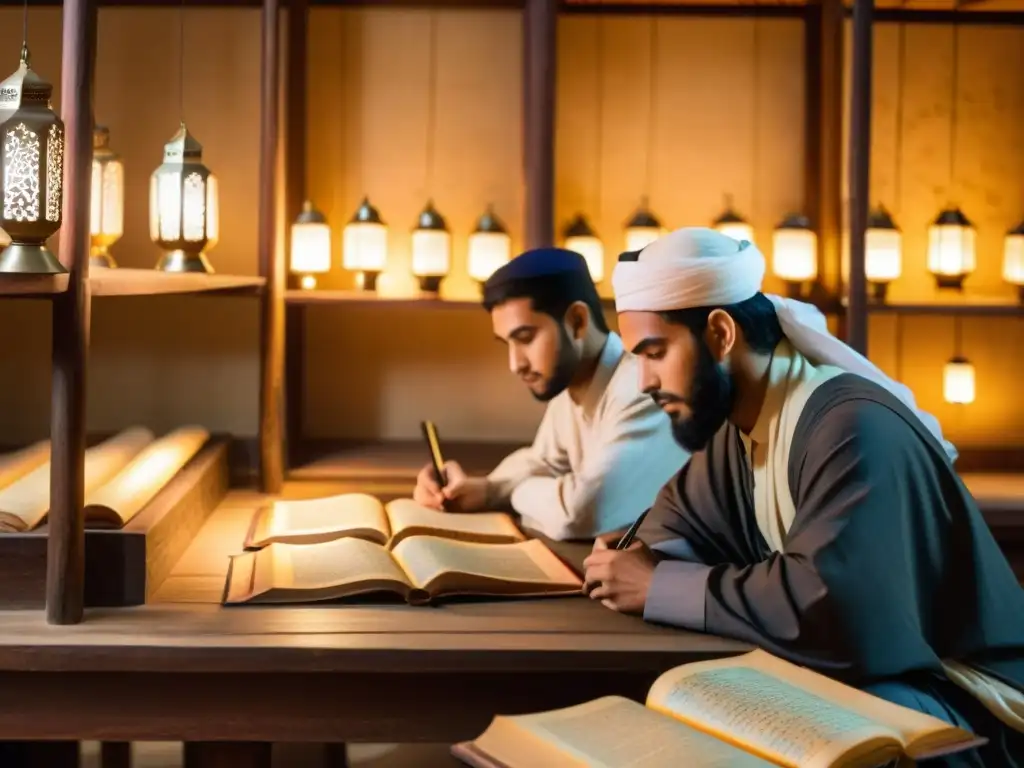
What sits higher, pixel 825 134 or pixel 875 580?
pixel 825 134

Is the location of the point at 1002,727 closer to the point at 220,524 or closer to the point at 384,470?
the point at 220,524

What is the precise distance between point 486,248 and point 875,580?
7.12ft

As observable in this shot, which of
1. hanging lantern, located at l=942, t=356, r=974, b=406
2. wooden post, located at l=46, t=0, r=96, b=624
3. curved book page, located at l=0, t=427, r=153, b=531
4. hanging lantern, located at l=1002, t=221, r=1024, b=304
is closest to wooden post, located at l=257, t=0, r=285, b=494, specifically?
curved book page, located at l=0, t=427, r=153, b=531

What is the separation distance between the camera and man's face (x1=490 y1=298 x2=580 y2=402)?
119 inches

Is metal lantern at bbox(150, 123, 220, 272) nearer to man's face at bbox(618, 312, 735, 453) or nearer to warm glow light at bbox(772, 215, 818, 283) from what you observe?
man's face at bbox(618, 312, 735, 453)

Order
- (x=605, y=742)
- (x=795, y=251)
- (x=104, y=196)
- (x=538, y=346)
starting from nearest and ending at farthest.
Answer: (x=605, y=742), (x=538, y=346), (x=104, y=196), (x=795, y=251)

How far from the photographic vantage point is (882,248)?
396 cm

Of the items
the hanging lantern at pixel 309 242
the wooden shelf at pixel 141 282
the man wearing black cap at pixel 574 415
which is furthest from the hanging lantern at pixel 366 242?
the wooden shelf at pixel 141 282

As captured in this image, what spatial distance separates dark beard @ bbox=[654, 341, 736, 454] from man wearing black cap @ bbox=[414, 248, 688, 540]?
684 millimetres

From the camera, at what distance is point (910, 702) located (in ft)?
6.25

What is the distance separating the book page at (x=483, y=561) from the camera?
2.34 meters

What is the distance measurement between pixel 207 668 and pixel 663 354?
→ 2.77 feet

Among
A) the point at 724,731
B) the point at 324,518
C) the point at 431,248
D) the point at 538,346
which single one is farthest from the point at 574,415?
the point at 724,731

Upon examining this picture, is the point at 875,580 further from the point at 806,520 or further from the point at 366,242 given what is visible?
the point at 366,242
